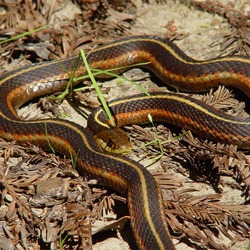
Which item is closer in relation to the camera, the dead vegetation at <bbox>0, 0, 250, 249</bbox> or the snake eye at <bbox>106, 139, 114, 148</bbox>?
the dead vegetation at <bbox>0, 0, 250, 249</bbox>

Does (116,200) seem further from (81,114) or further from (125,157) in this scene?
(81,114)

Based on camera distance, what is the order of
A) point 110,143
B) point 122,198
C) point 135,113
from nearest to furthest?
1. point 122,198
2. point 110,143
3. point 135,113

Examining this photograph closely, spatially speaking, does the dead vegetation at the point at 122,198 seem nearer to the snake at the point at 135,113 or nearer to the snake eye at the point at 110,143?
the snake at the point at 135,113

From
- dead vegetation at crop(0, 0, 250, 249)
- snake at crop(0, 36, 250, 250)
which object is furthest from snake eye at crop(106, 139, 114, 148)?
dead vegetation at crop(0, 0, 250, 249)

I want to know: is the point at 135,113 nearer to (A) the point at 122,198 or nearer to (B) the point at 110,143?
(B) the point at 110,143

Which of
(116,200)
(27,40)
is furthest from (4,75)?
(116,200)

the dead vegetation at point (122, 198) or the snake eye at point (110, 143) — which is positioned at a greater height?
the snake eye at point (110, 143)

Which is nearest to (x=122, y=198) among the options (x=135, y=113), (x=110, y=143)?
(x=110, y=143)

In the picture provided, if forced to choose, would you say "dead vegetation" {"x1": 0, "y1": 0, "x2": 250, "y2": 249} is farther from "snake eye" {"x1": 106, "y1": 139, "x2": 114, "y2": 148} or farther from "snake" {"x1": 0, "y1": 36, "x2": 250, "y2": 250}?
"snake eye" {"x1": 106, "y1": 139, "x2": 114, "y2": 148}

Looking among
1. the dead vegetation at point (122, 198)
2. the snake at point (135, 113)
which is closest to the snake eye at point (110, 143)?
the snake at point (135, 113)
